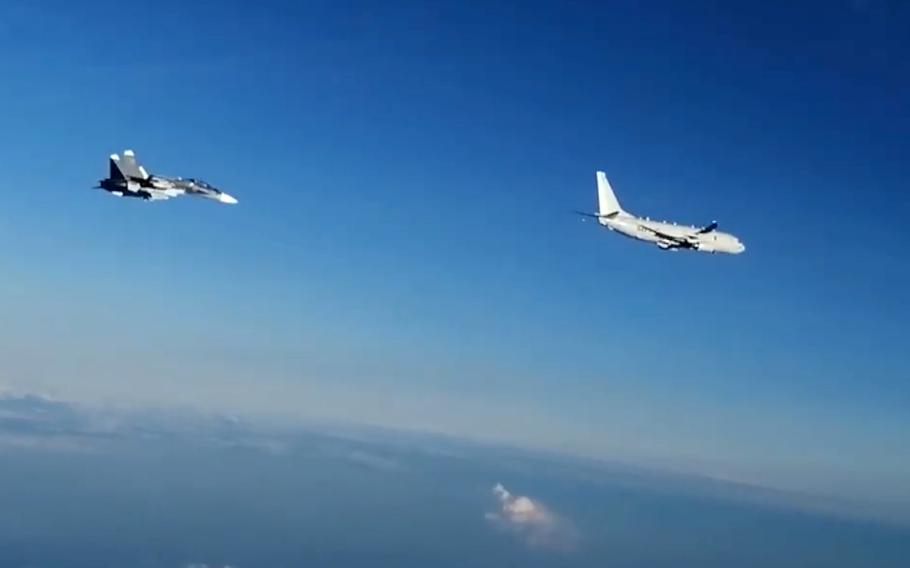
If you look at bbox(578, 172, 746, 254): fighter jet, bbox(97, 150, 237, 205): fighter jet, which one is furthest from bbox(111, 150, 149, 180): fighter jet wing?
bbox(578, 172, 746, 254): fighter jet

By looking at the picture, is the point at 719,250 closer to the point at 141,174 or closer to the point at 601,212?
the point at 601,212

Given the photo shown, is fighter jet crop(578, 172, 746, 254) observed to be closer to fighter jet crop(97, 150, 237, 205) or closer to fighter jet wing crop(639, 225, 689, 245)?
fighter jet wing crop(639, 225, 689, 245)

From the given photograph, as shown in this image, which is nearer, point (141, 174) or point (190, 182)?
point (141, 174)

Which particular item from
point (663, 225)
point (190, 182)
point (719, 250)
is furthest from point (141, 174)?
point (719, 250)

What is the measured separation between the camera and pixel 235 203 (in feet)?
416

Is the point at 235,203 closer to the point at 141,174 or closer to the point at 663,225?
the point at 141,174

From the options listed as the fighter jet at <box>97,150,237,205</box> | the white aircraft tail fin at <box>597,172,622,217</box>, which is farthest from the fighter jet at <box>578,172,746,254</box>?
the fighter jet at <box>97,150,237,205</box>

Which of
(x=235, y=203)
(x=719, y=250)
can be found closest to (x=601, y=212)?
(x=719, y=250)

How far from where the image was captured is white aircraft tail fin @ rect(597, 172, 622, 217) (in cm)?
11506

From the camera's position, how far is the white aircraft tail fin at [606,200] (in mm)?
115062

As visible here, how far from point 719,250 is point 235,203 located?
6876cm

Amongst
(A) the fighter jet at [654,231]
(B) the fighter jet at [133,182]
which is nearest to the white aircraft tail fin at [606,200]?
(A) the fighter jet at [654,231]

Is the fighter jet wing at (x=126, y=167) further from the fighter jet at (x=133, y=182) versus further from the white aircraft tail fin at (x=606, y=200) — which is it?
the white aircraft tail fin at (x=606, y=200)

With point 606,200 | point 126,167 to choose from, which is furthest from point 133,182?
point 606,200
